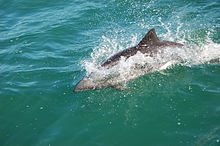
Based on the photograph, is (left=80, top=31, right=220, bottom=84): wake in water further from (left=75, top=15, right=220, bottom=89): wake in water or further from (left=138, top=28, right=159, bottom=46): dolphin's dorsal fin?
(left=138, top=28, right=159, bottom=46): dolphin's dorsal fin

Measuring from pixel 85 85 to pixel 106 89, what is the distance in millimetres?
703

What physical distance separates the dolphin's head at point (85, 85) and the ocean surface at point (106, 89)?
7.2 inches

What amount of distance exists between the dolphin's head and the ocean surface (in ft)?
0.60

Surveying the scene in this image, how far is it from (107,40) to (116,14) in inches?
122

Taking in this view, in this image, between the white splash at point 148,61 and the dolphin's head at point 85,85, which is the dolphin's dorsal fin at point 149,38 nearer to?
the white splash at point 148,61

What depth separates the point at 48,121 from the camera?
→ 9.08 metres

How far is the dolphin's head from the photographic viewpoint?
1016 cm

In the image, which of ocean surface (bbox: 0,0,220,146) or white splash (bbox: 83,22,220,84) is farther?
white splash (bbox: 83,22,220,84)

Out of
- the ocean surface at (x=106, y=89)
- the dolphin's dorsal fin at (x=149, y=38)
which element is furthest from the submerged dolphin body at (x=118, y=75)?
the ocean surface at (x=106, y=89)

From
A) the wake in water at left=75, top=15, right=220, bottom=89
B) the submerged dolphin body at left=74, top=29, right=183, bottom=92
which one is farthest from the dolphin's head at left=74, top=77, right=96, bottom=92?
the wake in water at left=75, top=15, right=220, bottom=89

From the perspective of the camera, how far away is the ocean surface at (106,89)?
8250 mm

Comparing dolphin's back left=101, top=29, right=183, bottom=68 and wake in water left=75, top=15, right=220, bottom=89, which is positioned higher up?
dolphin's back left=101, top=29, right=183, bottom=68

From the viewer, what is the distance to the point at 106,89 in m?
10.2

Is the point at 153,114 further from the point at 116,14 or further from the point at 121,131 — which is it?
the point at 116,14
